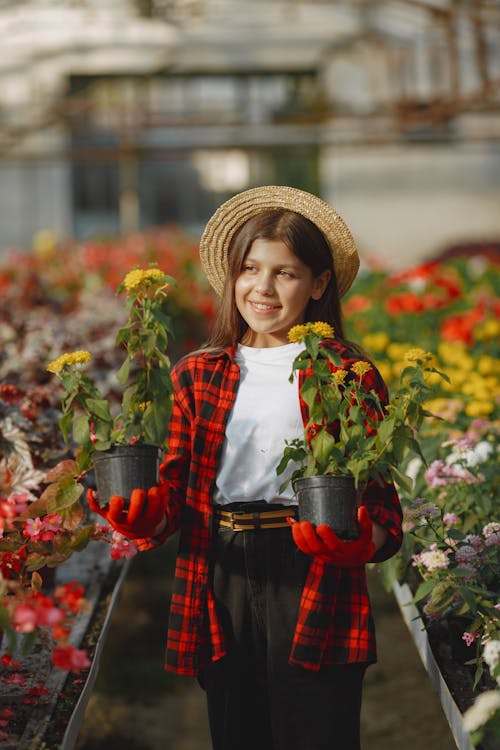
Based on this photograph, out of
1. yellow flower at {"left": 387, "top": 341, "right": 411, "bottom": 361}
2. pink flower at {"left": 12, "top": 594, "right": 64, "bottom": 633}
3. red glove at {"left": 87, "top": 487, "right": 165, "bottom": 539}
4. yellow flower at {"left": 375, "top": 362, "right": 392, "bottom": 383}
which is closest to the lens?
Result: pink flower at {"left": 12, "top": 594, "right": 64, "bottom": 633}

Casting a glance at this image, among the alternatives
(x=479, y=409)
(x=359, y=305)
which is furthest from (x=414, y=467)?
(x=359, y=305)

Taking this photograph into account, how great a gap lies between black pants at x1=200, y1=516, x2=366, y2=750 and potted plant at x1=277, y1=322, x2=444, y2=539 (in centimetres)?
20

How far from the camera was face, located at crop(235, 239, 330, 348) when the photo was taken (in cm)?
201

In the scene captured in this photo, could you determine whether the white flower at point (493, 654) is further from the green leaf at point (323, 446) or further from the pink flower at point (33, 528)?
the pink flower at point (33, 528)

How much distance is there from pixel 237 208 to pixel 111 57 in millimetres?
19479

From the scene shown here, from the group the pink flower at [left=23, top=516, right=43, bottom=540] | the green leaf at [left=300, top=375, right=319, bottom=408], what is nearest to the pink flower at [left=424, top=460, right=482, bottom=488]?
the green leaf at [left=300, top=375, right=319, bottom=408]

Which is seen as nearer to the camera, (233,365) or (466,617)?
(233,365)

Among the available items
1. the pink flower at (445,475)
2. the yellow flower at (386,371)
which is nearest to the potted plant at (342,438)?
the pink flower at (445,475)

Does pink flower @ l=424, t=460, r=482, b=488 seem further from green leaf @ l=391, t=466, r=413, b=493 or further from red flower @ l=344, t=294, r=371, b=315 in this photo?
red flower @ l=344, t=294, r=371, b=315

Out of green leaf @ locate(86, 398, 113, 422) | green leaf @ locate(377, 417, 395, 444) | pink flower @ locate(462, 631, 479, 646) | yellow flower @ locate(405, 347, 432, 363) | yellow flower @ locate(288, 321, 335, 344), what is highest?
yellow flower @ locate(288, 321, 335, 344)

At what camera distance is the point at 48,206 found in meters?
19.9

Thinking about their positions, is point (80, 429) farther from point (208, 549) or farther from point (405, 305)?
point (405, 305)

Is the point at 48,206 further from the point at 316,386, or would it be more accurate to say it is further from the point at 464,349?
the point at 316,386

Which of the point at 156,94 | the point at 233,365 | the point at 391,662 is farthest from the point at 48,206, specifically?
the point at 233,365
